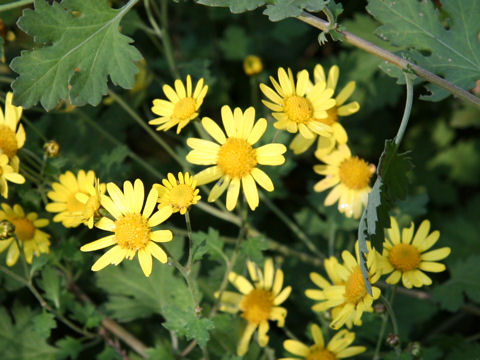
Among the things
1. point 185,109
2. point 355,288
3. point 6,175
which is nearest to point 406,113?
point 355,288

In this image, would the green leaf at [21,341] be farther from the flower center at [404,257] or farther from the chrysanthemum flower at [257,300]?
the flower center at [404,257]

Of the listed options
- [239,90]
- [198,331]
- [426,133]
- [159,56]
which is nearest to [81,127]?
[159,56]

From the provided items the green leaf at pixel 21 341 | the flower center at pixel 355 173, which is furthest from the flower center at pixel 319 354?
the green leaf at pixel 21 341

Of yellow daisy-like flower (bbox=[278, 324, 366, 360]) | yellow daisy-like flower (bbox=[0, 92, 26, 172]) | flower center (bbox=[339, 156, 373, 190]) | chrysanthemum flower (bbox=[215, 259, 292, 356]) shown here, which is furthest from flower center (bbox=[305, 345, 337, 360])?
yellow daisy-like flower (bbox=[0, 92, 26, 172])

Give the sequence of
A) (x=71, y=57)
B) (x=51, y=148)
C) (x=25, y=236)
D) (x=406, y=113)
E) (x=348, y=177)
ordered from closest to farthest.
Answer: (x=406, y=113) → (x=71, y=57) → (x=51, y=148) → (x=25, y=236) → (x=348, y=177)

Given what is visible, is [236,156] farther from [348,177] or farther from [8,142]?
[8,142]

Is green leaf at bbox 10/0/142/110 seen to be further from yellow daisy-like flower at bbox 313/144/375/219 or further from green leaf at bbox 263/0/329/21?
yellow daisy-like flower at bbox 313/144/375/219
